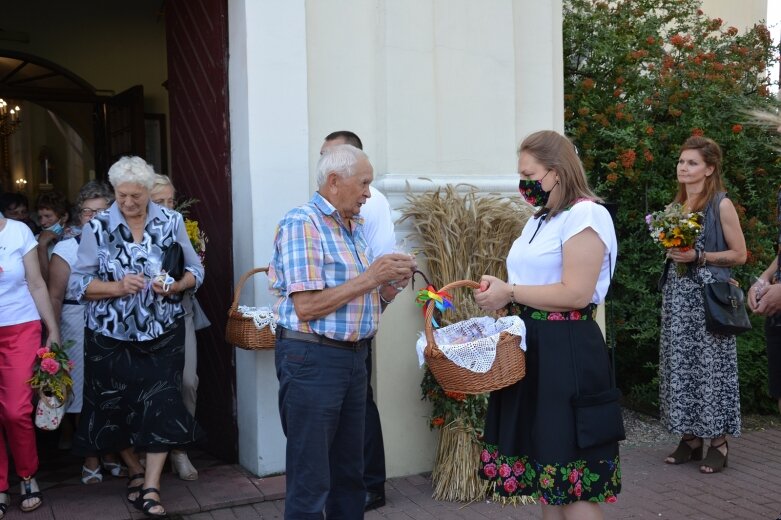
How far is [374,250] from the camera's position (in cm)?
445

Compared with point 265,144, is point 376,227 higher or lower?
lower

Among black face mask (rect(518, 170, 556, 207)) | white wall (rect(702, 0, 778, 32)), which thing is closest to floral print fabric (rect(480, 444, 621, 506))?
black face mask (rect(518, 170, 556, 207))

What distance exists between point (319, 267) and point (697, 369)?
3.35m

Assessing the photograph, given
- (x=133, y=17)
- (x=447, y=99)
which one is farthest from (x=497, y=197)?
(x=133, y=17)

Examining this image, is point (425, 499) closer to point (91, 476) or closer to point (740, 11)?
point (91, 476)

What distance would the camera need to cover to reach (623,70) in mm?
7348

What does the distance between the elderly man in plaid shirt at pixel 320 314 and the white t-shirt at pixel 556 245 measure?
46 centimetres

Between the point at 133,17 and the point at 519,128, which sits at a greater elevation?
the point at 133,17

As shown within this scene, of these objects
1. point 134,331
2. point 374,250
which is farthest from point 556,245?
point 134,331

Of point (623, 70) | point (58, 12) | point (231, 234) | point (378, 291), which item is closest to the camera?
point (378, 291)

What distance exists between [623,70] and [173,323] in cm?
469

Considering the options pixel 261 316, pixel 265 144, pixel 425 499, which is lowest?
pixel 425 499

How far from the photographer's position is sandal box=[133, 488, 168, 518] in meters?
4.55

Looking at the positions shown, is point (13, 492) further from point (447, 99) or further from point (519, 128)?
point (519, 128)
